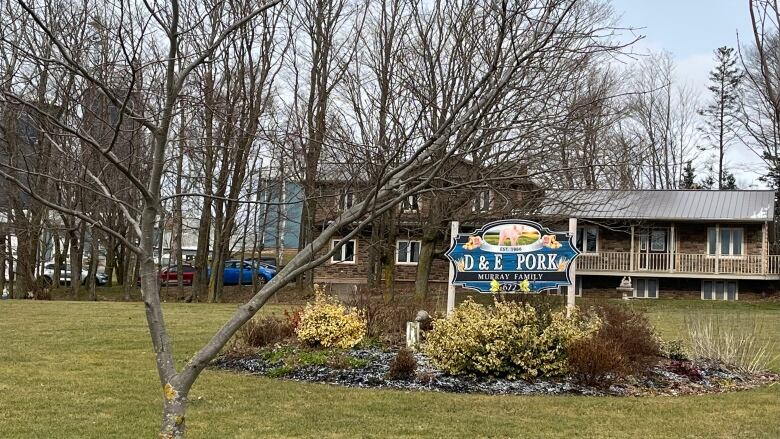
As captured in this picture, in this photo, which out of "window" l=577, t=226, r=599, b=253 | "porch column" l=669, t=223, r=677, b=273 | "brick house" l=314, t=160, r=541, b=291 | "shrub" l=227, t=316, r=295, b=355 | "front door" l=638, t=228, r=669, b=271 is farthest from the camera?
"window" l=577, t=226, r=599, b=253

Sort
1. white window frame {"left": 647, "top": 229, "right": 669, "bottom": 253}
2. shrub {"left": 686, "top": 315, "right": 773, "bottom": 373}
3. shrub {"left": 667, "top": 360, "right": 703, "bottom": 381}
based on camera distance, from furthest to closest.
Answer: white window frame {"left": 647, "top": 229, "right": 669, "bottom": 253} → shrub {"left": 686, "top": 315, "right": 773, "bottom": 373} → shrub {"left": 667, "top": 360, "right": 703, "bottom": 381}

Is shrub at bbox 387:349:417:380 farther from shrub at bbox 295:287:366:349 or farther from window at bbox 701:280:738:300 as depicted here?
window at bbox 701:280:738:300

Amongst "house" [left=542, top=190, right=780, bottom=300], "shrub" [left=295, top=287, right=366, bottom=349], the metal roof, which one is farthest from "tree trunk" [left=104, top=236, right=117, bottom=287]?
"shrub" [left=295, top=287, right=366, bottom=349]

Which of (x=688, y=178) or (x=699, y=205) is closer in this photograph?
(x=699, y=205)

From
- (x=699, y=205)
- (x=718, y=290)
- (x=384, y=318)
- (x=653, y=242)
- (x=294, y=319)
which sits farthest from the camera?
(x=653, y=242)

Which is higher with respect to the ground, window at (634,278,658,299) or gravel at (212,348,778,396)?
window at (634,278,658,299)

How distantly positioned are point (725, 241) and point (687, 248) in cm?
157

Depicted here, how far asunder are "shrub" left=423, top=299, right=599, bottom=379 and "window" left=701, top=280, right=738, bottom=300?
87.1 ft

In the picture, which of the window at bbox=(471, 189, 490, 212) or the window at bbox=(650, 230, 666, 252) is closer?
the window at bbox=(471, 189, 490, 212)

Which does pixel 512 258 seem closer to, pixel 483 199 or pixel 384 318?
pixel 384 318

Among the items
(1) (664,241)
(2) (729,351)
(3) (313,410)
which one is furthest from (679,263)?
(3) (313,410)

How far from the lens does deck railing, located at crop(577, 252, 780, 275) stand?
32.7 m

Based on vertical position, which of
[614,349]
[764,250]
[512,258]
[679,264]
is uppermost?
[764,250]

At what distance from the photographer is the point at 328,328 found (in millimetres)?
11547
